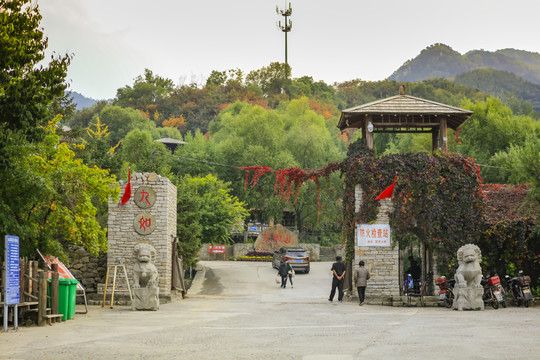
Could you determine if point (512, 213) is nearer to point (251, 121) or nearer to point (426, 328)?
point (426, 328)

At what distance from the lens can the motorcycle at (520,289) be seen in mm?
19605

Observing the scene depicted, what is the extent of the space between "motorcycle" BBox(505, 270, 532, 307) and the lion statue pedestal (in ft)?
34.2

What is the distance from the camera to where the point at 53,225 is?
60.7 ft

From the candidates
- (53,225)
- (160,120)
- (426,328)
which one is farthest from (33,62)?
(160,120)

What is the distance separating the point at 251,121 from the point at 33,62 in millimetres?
44355

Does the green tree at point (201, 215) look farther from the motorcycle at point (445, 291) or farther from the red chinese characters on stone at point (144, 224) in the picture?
the motorcycle at point (445, 291)

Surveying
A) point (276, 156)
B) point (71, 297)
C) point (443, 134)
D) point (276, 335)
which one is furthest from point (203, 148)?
point (276, 335)

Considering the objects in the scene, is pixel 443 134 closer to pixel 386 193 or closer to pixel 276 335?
pixel 386 193

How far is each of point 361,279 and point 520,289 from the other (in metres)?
4.64

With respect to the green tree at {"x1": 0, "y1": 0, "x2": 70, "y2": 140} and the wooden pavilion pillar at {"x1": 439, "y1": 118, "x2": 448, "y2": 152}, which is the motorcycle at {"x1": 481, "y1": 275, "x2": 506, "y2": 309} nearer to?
the wooden pavilion pillar at {"x1": 439, "y1": 118, "x2": 448, "y2": 152}

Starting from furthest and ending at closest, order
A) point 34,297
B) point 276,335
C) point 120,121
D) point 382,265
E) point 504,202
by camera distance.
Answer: point 120,121 → point 504,202 → point 382,265 → point 34,297 → point 276,335

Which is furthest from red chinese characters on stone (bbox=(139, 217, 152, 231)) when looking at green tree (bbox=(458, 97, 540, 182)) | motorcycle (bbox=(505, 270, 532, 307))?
green tree (bbox=(458, 97, 540, 182))

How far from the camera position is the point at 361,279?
2127cm

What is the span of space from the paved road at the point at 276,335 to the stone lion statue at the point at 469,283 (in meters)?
1.77
